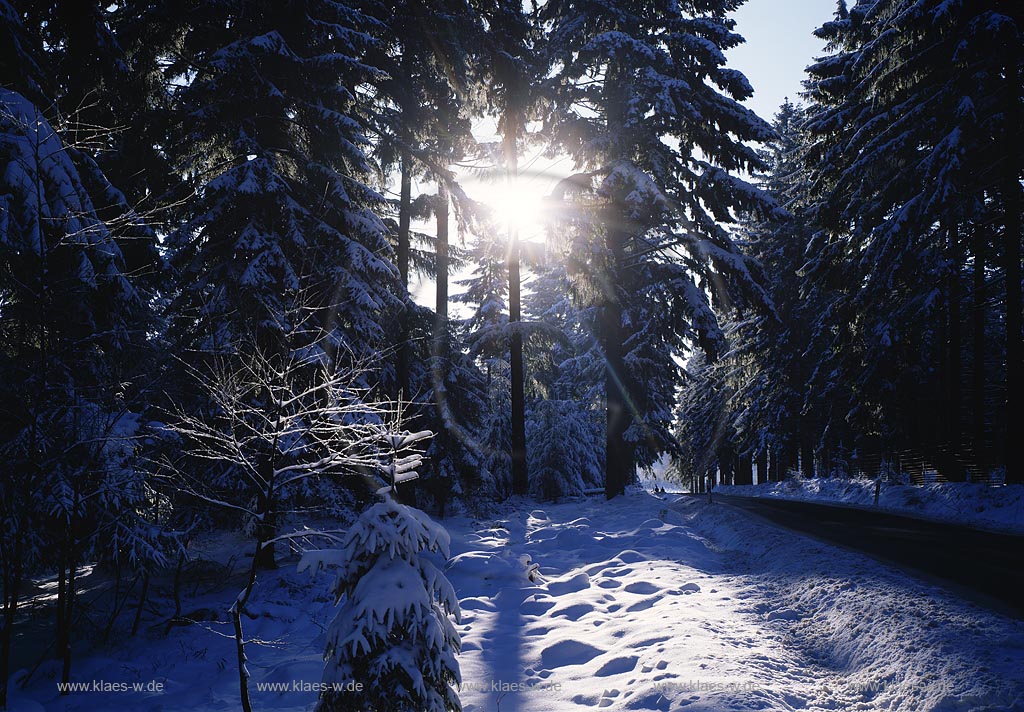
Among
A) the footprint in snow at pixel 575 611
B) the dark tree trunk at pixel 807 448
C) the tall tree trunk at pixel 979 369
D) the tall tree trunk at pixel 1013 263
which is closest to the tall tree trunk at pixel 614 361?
the tall tree trunk at pixel 979 369

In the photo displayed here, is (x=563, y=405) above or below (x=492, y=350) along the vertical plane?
below

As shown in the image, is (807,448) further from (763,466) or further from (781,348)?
(763,466)

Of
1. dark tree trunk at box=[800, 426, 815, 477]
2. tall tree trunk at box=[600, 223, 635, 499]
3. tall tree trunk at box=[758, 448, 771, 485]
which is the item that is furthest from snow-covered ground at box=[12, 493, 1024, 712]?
tall tree trunk at box=[758, 448, 771, 485]

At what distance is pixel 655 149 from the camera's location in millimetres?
17281

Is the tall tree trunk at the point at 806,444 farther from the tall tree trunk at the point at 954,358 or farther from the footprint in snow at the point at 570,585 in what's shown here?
the footprint in snow at the point at 570,585

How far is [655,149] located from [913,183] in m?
7.31

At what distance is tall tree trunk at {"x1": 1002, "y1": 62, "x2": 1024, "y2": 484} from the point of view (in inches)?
527

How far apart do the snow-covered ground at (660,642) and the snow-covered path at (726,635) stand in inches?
0.8

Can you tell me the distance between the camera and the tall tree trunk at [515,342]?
17797 millimetres

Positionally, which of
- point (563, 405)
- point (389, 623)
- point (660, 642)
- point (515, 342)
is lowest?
point (660, 642)

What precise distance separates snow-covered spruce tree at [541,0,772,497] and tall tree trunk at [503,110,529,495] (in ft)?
5.19

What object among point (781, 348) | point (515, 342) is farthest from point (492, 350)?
point (781, 348)

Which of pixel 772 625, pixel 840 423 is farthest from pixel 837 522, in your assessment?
pixel 840 423

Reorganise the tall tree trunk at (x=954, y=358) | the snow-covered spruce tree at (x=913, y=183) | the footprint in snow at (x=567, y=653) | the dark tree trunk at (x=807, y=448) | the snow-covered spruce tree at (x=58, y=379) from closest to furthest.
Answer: the snow-covered spruce tree at (x=58, y=379)
the footprint in snow at (x=567, y=653)
the snow-covered spruce tree at (x=913, y=183)
the tall tree trunk at (x=954, y=358)
the dark tree trunk at (x=807, y=448)
